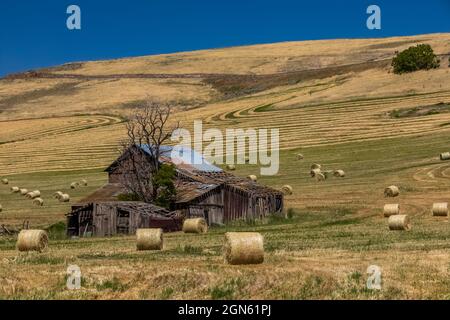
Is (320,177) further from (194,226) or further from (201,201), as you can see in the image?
(194,226)

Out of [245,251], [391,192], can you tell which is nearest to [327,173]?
[391,192]

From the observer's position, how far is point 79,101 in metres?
135

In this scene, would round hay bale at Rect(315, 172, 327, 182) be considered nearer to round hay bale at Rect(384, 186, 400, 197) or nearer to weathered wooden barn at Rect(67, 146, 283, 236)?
weathered wooden barn at Rect(67, 146, 283, 236)

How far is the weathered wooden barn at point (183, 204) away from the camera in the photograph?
134ft

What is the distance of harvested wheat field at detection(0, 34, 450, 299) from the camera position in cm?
1600

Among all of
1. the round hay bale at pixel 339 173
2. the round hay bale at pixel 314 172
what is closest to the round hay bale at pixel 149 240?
the round hay bale at pixel 314 172

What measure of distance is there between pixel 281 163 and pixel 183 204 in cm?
2595

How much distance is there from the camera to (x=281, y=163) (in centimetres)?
6862

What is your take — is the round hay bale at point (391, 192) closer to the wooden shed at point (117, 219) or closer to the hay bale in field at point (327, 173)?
the hay bale in field at point (327, 173)

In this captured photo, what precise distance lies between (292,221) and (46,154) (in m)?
52.7

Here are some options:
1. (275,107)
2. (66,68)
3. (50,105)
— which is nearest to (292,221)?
(275,107)

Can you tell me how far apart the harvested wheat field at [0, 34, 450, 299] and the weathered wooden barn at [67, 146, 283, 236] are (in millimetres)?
1791
